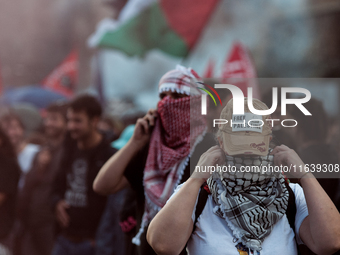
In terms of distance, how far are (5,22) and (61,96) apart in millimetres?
2356

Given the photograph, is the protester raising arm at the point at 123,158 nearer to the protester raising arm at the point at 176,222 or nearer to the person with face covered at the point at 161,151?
the person with face covered at the point at 161,151

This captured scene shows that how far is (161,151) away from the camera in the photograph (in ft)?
7.14

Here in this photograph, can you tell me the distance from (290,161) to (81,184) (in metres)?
2.27

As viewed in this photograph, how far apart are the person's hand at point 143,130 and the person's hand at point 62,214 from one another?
1397 mm

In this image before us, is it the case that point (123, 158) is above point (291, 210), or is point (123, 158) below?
above

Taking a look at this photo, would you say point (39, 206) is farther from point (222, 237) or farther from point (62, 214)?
point (222, 237)

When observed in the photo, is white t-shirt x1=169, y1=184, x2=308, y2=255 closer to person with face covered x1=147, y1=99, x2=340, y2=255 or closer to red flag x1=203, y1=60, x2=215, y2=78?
person with face covered x1=147, y1=99, x2=340, y2=255

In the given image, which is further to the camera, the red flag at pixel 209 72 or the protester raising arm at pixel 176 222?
the red flag at pixel 209 72

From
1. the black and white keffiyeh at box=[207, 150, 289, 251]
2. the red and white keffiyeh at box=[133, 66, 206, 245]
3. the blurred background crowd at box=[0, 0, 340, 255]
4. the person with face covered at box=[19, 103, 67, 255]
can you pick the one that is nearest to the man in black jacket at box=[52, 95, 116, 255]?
the person with face covered at box=[19, 103, 67, 255]

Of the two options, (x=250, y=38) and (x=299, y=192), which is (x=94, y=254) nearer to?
(x=299, y=192)

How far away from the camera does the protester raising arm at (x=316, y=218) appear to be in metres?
1.38

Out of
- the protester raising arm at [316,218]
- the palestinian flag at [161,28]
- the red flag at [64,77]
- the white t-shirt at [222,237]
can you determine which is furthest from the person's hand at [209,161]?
the palestinian flag at [161,28]

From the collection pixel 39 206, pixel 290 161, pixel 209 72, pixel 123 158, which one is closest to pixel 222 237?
pixel 290 161

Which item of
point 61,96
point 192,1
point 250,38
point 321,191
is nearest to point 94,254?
point 321,191
